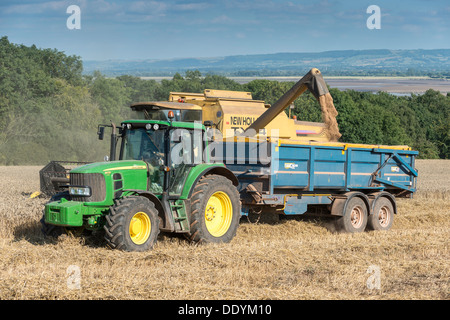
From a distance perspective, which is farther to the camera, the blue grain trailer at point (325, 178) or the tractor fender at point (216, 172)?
the blue grain trailer at point (325, 178)

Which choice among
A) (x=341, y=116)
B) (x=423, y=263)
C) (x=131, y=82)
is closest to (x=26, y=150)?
(x=131, y=82)

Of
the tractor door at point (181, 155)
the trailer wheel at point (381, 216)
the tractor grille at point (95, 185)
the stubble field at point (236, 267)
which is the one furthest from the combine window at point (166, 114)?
the trailer wheel at point (381, 216)

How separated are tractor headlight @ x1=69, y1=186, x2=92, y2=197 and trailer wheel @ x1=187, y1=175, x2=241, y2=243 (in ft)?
5.32

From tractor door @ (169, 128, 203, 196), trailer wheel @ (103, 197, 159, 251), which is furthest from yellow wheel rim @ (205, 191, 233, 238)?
trailer wheel @ (103, 197, 159, 251)

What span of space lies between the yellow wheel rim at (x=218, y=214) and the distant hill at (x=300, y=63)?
1011 inches

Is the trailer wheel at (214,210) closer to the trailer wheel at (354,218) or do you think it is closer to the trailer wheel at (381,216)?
the trailer wheel at (354,218)

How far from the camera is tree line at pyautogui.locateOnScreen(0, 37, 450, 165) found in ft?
129

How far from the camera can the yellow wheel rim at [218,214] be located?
9.40 meters

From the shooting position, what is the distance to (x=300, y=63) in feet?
256

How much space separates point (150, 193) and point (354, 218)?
530cm

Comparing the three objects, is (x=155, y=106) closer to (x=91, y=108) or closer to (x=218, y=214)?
(x=218, y=214)

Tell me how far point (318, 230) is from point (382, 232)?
4.18 ft

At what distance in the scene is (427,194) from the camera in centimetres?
1902

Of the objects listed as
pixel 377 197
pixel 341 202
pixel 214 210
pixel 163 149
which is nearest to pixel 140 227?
pixel 163 149
